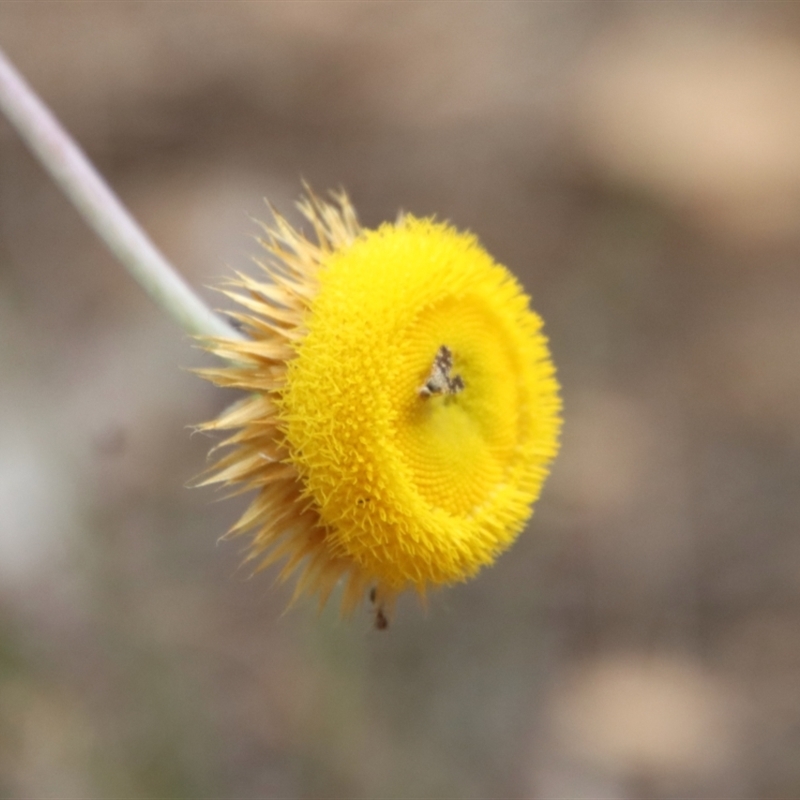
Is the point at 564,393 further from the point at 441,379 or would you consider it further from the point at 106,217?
the point at 106,217

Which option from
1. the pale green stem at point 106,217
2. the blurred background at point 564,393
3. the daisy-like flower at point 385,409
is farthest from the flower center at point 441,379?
the blurred background at point 564,393

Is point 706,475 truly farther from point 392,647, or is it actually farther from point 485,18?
point 485,18

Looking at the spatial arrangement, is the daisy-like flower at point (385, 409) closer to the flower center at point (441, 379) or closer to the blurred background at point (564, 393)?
the flower center at point (441, 379)

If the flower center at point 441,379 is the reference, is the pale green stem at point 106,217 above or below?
below

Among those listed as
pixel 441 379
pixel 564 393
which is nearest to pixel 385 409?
pixel 441 379

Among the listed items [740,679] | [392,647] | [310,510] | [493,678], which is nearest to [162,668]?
[392,647]

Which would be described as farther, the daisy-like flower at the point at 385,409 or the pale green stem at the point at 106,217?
the pale green stem at the point at 106,217

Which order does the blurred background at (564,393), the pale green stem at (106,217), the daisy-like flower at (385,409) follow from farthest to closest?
the blurred background at (564,393), the pale green stem at (106,217), the daisy-like flower at (385,409)
